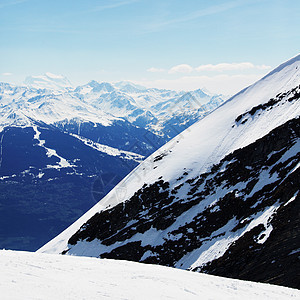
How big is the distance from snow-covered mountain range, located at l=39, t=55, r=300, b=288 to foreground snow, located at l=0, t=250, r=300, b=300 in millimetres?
10982

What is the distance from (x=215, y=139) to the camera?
237ft

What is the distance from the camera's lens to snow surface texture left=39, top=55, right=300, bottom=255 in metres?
62.9

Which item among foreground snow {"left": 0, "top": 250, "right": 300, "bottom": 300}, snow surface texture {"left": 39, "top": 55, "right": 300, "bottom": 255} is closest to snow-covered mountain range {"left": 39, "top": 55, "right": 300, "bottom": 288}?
snow surface texture {"left": 39, "top": 55, "right": 300, "bottom": 255}

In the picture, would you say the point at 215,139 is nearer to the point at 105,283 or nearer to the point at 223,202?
the point at 223,202

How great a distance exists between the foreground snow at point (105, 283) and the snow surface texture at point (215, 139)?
133ft

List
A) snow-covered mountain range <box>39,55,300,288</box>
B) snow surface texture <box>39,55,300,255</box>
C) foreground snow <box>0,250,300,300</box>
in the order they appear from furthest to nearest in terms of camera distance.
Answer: snow surface texture <box>39,55,300,255</box> → snow-covered mountain range <box>39,55,300,288</box> → foreground snow <box>0,250,300,300</box>

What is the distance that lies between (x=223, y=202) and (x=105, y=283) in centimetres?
3533

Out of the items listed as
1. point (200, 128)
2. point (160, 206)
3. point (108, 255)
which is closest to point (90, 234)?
point (108, 255)

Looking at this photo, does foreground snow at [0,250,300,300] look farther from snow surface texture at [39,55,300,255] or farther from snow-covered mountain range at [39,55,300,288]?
snow surface texture at [39,55,300,255]

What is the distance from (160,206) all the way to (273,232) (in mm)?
30113

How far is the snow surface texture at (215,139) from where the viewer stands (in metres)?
62.9

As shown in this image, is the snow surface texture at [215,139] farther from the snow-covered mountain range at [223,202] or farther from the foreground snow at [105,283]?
the foreground snow at [105,283]

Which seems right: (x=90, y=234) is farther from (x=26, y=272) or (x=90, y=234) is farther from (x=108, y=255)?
Answer: (x=26, y=272)

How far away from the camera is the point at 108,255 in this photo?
5731 centimetres
